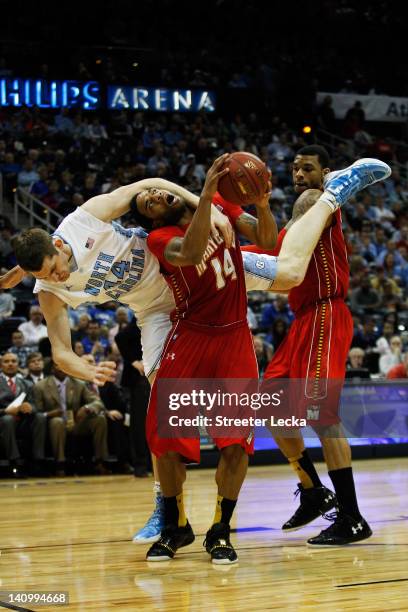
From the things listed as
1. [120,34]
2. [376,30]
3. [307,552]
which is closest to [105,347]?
[307,552]

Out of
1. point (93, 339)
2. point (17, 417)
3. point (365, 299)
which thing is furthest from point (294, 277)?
point (365, 299)

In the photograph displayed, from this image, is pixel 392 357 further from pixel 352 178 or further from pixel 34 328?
pixel 352 178

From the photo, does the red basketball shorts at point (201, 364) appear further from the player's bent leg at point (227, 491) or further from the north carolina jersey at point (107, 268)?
the north carolina jersey at point (107, 268)

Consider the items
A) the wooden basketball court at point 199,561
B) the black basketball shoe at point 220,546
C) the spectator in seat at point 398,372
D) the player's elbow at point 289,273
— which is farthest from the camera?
the spectator in seat at point 398,372

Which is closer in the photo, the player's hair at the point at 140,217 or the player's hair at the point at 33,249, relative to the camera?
the player's hair at the point at 33,249

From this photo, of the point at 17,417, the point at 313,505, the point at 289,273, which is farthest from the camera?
the point at 17,417

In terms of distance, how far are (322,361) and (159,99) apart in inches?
613

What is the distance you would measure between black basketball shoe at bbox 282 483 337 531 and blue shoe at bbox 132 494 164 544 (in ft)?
2.47

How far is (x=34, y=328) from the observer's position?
1235 centimetres

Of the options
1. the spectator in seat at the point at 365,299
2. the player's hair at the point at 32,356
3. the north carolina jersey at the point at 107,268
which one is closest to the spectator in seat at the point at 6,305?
the player's hair at the point at 32,356

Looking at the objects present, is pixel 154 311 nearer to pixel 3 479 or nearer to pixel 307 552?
pixel 307 552

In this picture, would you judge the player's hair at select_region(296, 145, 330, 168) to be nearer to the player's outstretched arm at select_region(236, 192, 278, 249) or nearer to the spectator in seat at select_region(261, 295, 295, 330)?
the player's outstretched arm at select_region(236, 192, 278, 249)

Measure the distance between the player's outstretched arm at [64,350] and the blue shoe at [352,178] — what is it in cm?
161

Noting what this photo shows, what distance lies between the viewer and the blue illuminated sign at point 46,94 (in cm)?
1878
